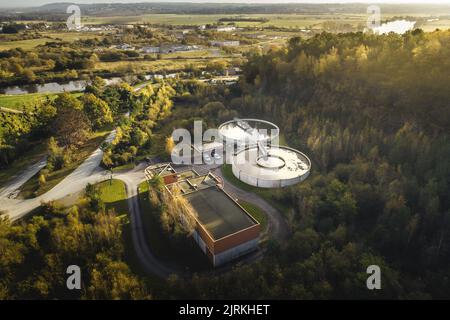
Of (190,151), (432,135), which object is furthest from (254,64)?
→ (432,135)

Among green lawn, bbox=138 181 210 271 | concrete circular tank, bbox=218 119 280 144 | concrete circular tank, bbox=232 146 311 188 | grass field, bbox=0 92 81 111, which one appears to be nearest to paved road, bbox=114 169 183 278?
green lawn, bbox=138 181 210 271

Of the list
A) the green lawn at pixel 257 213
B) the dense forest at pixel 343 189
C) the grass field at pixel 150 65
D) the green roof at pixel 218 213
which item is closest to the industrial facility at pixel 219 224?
the green roof at pixel 218 213

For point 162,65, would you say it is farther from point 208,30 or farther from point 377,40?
point 377,40

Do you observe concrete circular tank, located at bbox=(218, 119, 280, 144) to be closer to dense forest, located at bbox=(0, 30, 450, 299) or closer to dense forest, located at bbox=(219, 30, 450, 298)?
dense forest, located at bbox=(0, 30, 450, 299)

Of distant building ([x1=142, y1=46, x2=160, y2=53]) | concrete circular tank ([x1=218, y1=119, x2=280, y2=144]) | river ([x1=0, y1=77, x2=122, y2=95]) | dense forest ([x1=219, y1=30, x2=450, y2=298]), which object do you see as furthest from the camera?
distant building ([x1=142, y1=46, x2=160, y2=53])

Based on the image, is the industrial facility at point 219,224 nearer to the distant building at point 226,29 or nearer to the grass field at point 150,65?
the grass field at point 150,65

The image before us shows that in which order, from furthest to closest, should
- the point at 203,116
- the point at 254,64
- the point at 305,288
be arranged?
the point at 254,64 < the point at 203,116 < the point at 305,288

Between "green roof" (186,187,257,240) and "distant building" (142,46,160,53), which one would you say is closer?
"green roof" (186,187,257,240)
